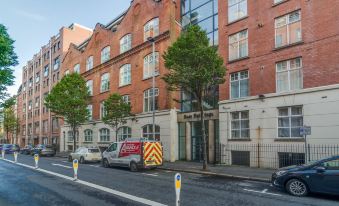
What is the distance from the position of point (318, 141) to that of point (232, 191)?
7701 mm

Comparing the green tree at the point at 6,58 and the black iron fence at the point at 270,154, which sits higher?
the green tree at the point at 6,58

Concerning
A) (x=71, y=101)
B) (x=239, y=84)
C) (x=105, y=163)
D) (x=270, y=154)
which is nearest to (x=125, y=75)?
(x=71, y=101)

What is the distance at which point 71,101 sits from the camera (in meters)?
32.8

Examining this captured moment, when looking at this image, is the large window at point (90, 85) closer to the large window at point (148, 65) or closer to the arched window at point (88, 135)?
the arched window at point (88, 135)

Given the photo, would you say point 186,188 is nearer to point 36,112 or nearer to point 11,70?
point 11,70

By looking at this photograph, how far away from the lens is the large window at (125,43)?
3105 cm

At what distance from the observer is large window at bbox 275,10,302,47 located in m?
17.3

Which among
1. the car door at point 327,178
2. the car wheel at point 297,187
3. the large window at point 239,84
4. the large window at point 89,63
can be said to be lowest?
the car wheel at point 297,187

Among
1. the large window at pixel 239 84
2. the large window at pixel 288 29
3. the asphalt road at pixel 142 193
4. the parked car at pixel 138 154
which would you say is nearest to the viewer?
the asphalt road at pixel 142 193

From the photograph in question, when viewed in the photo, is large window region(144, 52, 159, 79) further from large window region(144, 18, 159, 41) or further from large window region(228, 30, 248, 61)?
large window region(228, 30, 248, 61)

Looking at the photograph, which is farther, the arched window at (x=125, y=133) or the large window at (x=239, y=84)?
the arched window at (x=125, y=133)

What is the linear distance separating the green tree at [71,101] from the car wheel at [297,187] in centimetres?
2728

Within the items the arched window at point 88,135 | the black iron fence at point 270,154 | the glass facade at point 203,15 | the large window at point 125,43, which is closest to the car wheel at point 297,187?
the black iron fence at point 270,154

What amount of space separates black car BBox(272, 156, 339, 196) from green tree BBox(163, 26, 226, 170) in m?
7.01
